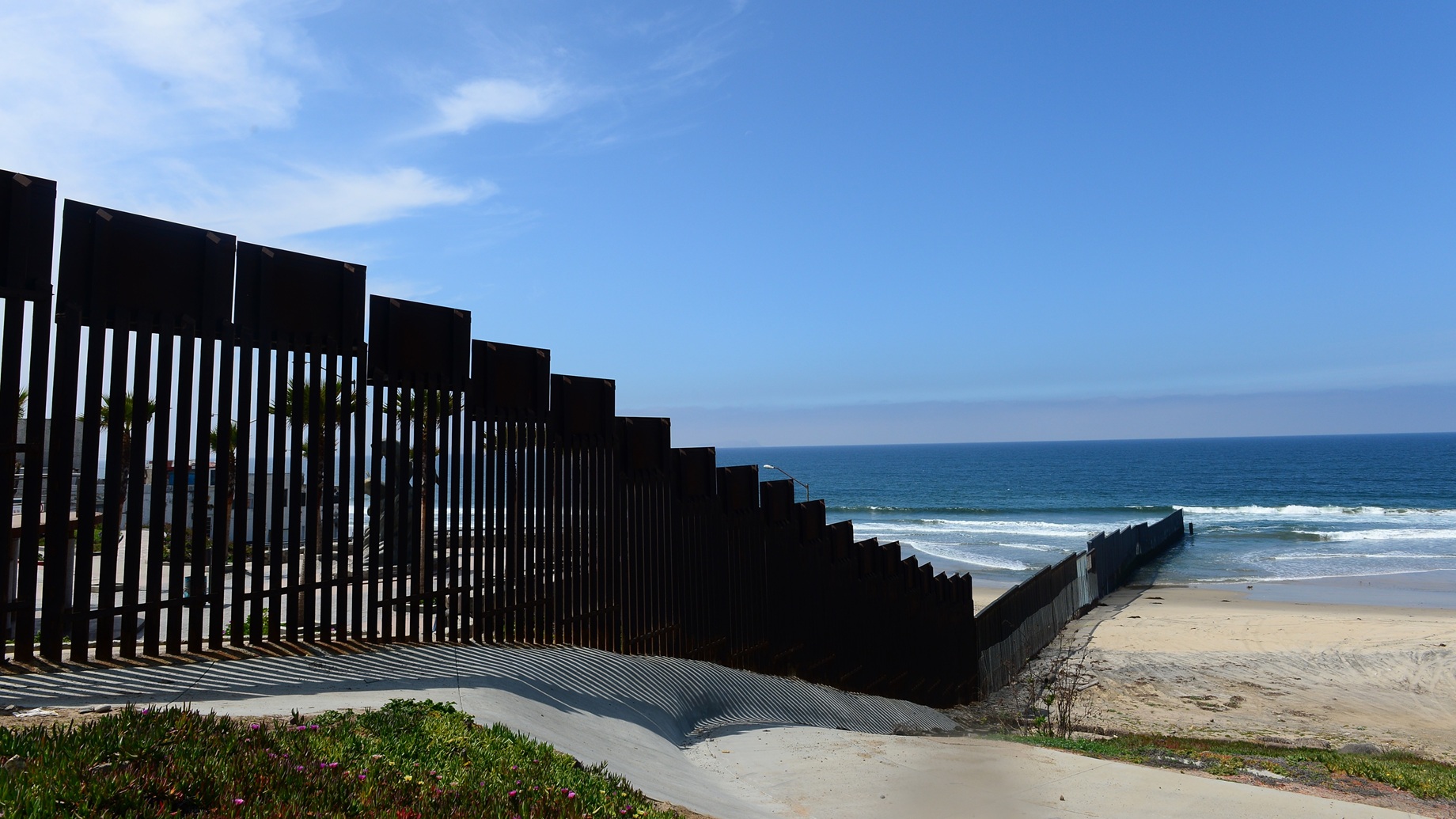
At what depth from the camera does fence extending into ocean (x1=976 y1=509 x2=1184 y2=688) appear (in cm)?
1941

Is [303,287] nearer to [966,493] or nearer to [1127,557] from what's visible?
[1127,557]

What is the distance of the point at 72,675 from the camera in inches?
207

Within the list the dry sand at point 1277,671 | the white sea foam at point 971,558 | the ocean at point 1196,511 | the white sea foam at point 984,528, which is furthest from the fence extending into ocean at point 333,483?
the white sea foam at point 984,528

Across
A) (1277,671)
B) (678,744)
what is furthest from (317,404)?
(1277,671)

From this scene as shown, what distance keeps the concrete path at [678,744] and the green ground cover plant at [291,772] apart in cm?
70

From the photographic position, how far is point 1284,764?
839cm

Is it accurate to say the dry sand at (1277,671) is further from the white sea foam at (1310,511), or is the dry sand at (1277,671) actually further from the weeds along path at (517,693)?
the white sea foam at (1310,511)

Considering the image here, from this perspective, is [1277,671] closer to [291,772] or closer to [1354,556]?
[291,772]

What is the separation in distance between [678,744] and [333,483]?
3593 millimetres

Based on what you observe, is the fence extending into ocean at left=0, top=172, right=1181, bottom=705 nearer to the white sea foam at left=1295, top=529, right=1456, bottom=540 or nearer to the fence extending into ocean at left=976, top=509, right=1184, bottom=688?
the fence extending into ocean at left=976, top=509, right=1184, bottom=688

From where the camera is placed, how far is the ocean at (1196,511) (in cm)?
4547

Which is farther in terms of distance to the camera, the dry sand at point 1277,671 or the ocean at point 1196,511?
the ocean at point 1196,511

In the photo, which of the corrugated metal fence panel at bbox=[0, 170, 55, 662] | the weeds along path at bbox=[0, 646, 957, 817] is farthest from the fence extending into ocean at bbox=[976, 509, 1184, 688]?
the corrugated metal fence panel at bbox=[0, 170, 55, 662]

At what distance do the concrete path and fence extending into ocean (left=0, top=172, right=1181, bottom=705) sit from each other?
488mm
